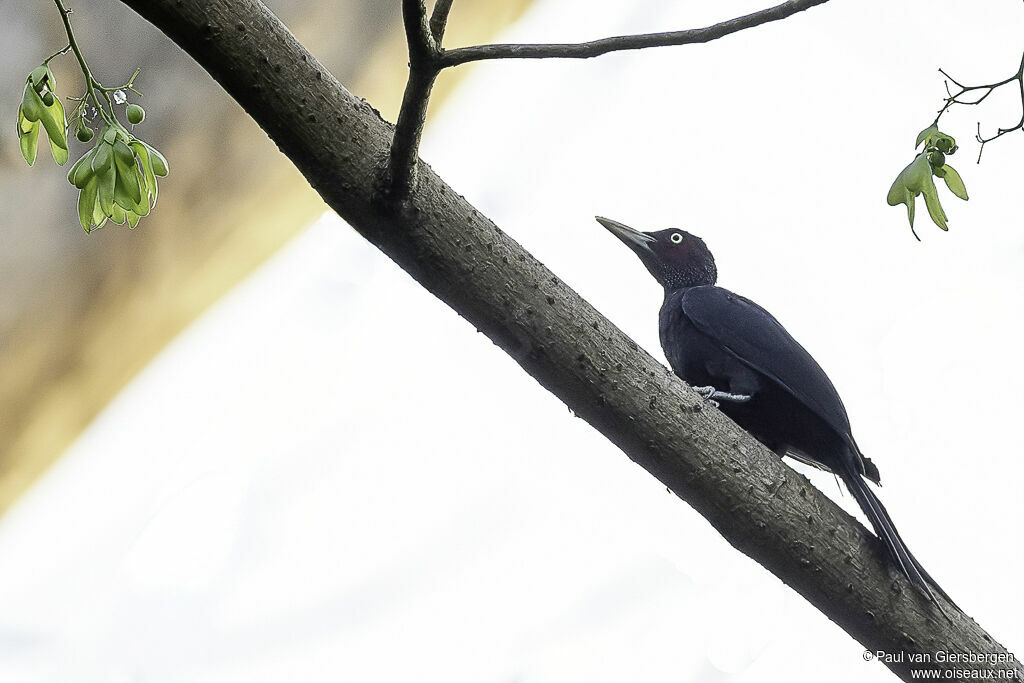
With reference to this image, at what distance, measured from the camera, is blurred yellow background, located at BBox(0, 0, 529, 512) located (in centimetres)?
157

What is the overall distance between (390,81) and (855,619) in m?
1.16

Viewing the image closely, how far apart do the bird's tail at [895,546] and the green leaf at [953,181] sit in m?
0.36

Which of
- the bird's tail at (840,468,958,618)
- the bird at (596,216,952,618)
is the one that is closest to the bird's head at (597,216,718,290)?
the bird at (596,216,952,618)

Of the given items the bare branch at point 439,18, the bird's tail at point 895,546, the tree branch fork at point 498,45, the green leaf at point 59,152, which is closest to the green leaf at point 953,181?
the tree branch fork at point 498,45

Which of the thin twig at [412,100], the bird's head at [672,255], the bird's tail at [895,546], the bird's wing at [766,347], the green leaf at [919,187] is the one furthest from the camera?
the bird's head at [672,255]

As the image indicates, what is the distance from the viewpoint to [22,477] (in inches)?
63.1

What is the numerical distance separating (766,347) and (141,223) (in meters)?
1.07

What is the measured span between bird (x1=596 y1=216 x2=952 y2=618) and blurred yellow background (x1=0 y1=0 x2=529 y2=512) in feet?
2.40

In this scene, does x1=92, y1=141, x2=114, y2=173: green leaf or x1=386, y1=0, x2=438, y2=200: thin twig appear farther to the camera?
x1=92, y1=141, x2=114, y2=173: green leaf

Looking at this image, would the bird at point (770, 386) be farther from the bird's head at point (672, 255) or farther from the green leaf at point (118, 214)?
the green leaf at point (118, 214)

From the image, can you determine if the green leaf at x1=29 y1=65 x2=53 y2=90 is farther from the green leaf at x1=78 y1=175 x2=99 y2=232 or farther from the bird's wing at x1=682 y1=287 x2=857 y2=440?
the bird's wing at x1=682 y1=287 x2=857 y2=440

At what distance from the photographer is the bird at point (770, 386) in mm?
1112

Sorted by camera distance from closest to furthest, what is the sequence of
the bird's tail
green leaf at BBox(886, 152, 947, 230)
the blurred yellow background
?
green leaf at BBox(886, 152, 947, 230) → the bird's tail → the blurred yellow background

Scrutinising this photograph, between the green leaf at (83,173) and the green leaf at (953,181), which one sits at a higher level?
the green leaf at (953,181)
